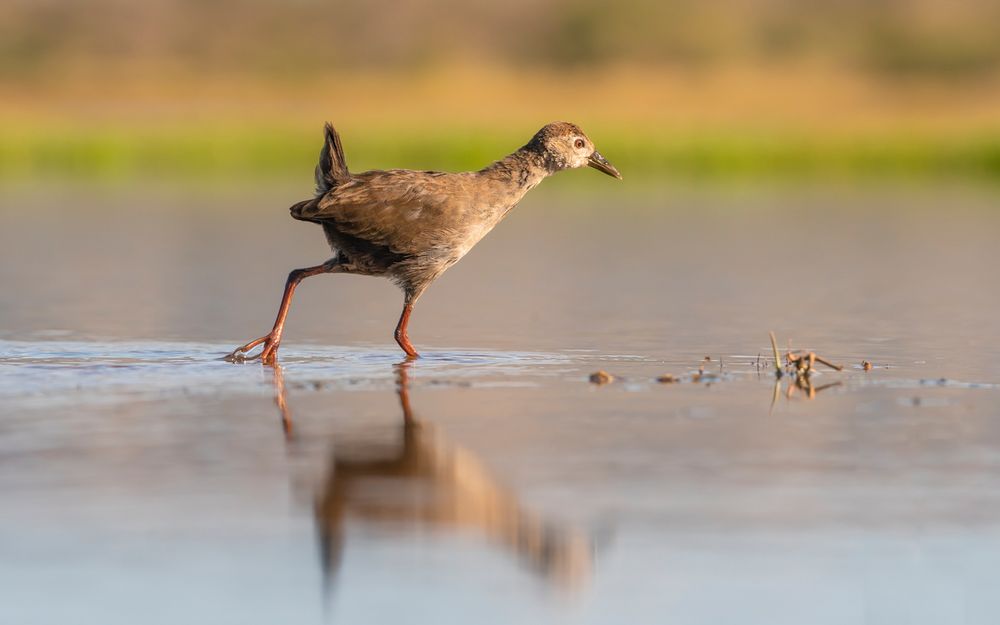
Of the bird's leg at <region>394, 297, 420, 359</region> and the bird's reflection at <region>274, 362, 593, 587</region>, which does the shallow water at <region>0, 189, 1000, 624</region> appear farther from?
the bird's leg at <region>394, 297, 420, 359</region>

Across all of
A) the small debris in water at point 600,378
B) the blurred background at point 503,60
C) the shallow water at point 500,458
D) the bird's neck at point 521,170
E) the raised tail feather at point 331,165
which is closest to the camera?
the shallow water at point 500,458

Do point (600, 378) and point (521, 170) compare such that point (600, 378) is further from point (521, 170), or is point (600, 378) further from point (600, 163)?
point (600, 163)

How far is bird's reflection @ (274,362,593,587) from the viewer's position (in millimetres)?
7371

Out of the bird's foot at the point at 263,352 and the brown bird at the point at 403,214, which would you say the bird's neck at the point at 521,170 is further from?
the bird's foot at the point at 263,352

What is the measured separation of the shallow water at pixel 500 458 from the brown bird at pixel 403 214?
1.98 ft

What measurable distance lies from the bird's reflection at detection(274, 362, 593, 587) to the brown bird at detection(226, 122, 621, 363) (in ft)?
11.8

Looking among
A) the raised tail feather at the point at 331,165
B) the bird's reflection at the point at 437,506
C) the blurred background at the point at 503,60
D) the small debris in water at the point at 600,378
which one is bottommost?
the bird's reflection at the point at 437,506

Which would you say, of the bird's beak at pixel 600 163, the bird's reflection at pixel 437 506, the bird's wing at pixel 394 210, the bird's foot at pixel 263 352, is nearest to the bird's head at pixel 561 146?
the bird's beak at pixel 600 163

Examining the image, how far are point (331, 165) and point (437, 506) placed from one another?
213 inches

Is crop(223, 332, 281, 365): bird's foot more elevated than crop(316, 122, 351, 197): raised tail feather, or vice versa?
crop(316, 122, 351, 197): raised tail feather

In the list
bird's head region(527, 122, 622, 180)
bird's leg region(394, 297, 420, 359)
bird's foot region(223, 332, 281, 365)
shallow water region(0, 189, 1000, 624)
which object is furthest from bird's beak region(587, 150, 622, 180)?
bird's foot region(223, 332, 281, 365)

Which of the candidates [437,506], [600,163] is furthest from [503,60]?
[437,506]

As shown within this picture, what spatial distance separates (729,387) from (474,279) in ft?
31.0

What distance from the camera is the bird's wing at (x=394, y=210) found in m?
12.9
